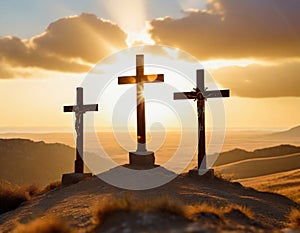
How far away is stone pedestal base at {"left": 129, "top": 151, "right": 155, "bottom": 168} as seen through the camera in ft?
67.0

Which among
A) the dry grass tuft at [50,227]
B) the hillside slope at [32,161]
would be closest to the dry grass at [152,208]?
the dry grass tuft at [50,227]

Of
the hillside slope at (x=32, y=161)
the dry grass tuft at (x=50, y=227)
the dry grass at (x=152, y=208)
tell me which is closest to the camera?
the dry grass at (x=152, y=208)

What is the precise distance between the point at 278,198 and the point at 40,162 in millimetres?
61792

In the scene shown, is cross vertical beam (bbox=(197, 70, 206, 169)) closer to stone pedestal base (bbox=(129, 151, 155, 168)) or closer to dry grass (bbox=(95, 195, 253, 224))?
stone pedestal base (bbox=(129, 151, 155, 168))

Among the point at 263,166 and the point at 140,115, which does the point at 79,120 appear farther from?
the point at 263,166

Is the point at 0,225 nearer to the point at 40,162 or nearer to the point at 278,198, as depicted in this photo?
the point at 278,198

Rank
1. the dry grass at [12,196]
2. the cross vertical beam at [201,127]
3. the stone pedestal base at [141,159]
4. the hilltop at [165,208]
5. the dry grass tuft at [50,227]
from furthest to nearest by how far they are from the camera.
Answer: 1. the cross vertical beam at [201,127]
2. the stone pedestal base at [141,159]
3. the dry grass at [12,196]
4. the dry grass tuft at [50,227]
5. the hilltop at [165,208]

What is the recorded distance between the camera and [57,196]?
17.9 m

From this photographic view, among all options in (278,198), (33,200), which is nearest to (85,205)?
(33,200)

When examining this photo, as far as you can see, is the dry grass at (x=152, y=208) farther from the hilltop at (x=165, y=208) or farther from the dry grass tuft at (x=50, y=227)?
the dry grass tuft at (x=50, y=227)

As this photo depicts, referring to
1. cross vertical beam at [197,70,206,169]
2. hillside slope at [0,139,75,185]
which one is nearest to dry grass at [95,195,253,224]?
cross vertical beam at [197,70,206,169]

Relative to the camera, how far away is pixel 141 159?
67.1 feet

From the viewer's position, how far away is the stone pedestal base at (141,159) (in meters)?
20.4

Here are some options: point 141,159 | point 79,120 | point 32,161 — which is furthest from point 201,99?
point 32,161
